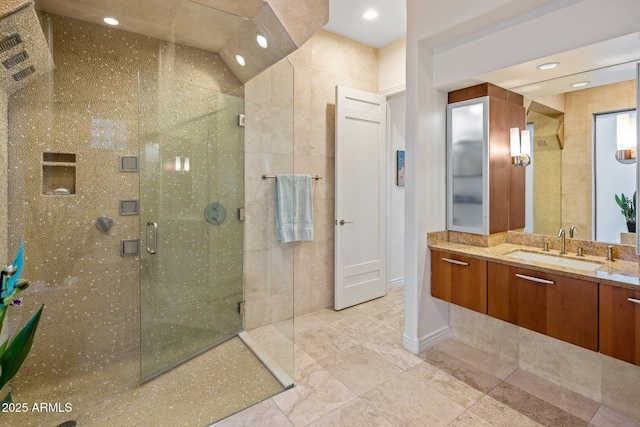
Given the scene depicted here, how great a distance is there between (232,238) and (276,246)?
430 millimetres

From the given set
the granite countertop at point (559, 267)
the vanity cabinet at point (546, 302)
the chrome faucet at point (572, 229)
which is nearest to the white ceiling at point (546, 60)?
the chrome faucet at point (572, 229)

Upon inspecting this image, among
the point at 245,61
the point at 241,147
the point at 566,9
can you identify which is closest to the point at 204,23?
the point at 245,61

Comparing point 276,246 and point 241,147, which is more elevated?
point 241,147

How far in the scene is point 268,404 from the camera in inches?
73.7

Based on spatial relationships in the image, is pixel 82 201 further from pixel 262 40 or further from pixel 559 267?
pixel 559 267

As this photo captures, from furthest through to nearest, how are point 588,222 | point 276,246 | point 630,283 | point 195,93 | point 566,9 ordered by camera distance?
point 276,246, point 195,93, point 588,222, point 566,9, point 630,283

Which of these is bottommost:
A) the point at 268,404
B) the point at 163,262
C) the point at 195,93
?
the point at 268,404

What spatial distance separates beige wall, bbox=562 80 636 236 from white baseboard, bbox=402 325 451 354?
1.21 meters

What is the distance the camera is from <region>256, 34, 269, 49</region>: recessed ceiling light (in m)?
2.30

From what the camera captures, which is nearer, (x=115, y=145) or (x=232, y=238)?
(x=115, y=145)

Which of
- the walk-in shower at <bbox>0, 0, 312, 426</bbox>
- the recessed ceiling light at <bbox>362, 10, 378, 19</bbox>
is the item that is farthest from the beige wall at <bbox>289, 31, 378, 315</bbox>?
the walk-in shower at <bbox>0, 0, 312, 426</bbox>

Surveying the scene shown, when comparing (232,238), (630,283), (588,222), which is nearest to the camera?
(630,283)

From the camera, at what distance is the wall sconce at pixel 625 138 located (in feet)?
6.13

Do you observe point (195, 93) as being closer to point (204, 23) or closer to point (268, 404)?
point (204, 23)
